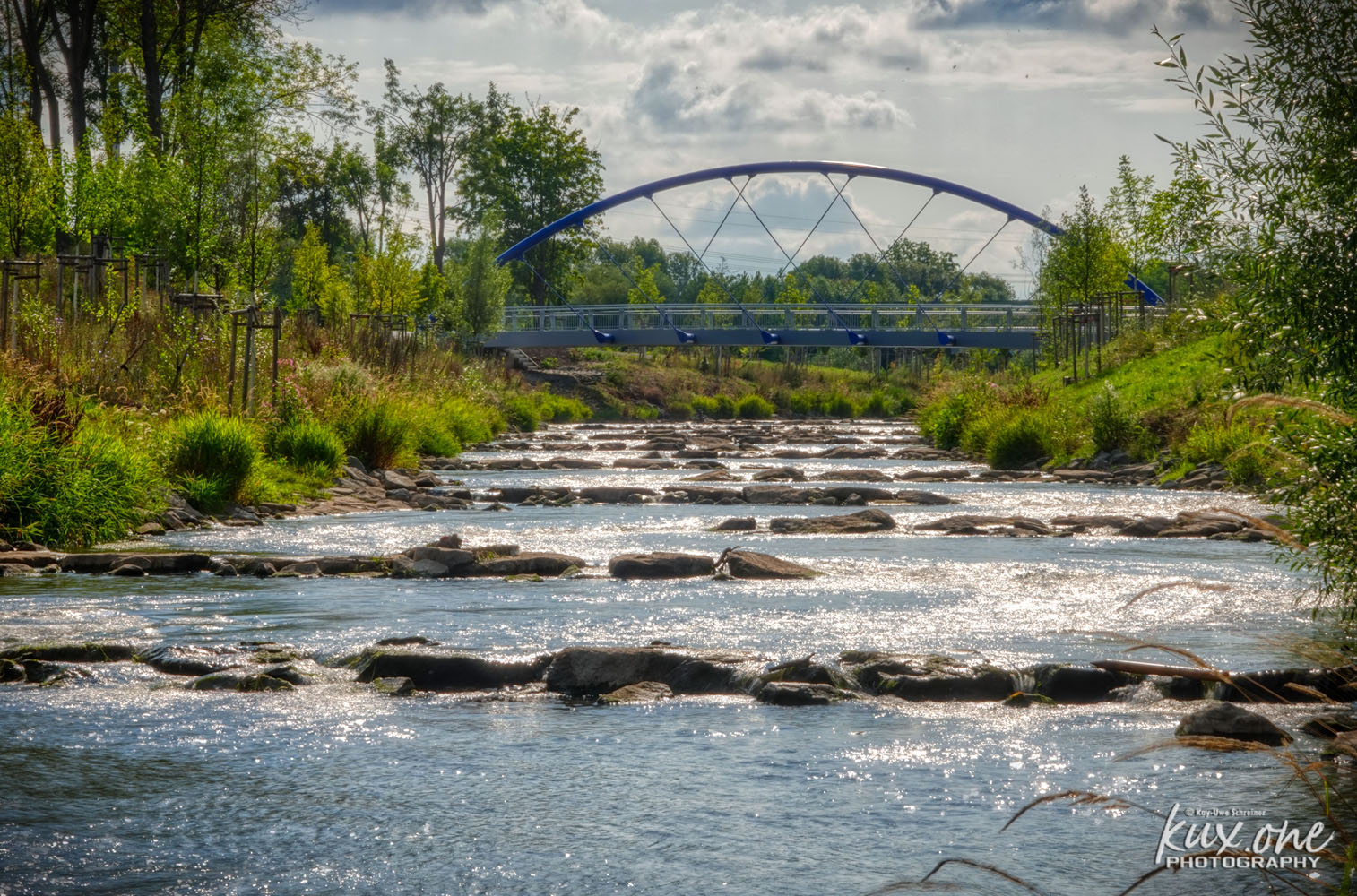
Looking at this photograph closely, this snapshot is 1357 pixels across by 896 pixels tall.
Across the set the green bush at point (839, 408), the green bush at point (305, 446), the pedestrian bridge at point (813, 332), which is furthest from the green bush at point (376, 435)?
the green bush at point (839, 408)

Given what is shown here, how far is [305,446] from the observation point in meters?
19.8

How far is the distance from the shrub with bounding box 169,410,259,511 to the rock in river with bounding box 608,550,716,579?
6.37 metres

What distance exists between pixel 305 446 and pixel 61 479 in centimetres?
708

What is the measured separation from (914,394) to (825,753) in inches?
2485

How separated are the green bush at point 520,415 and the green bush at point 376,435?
739 inches

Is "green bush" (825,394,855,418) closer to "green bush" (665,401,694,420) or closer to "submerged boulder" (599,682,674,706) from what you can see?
"green bush" (665,401,694,420)

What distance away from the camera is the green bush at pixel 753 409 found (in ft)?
196

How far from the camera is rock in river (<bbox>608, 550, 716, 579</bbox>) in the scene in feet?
38.3

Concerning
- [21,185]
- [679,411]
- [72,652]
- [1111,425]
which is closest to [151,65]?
[21,185]

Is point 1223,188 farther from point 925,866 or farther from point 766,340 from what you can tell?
point 766,340

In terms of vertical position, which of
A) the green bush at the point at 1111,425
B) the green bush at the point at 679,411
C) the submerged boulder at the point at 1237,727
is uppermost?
the green bush at the point at 1111,425

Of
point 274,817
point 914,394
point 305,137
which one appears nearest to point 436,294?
point 305,137

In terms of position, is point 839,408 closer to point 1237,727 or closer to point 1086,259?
point 1086,259

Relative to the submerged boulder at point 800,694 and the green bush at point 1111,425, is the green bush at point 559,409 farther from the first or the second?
the submerged boulder at point 800,694
